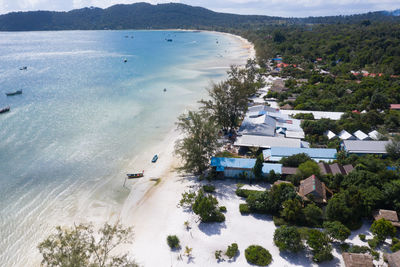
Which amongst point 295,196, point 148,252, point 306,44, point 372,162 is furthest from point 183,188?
point 306,44

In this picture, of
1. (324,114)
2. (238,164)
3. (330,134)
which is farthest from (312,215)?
(324,114)

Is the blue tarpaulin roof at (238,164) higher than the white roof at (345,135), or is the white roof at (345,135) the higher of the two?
the white roof at (345,135)

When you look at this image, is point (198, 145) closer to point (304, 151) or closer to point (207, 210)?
point (207, 210)

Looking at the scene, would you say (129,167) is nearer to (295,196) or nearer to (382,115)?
(295,196)

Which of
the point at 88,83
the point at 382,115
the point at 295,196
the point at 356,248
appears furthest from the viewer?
the point at 88,83

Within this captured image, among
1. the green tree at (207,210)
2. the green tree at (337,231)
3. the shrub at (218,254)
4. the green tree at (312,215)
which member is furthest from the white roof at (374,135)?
the shrub at (218,254)

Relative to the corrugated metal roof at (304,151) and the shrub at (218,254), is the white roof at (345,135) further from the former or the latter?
the shrub at (218,254)
